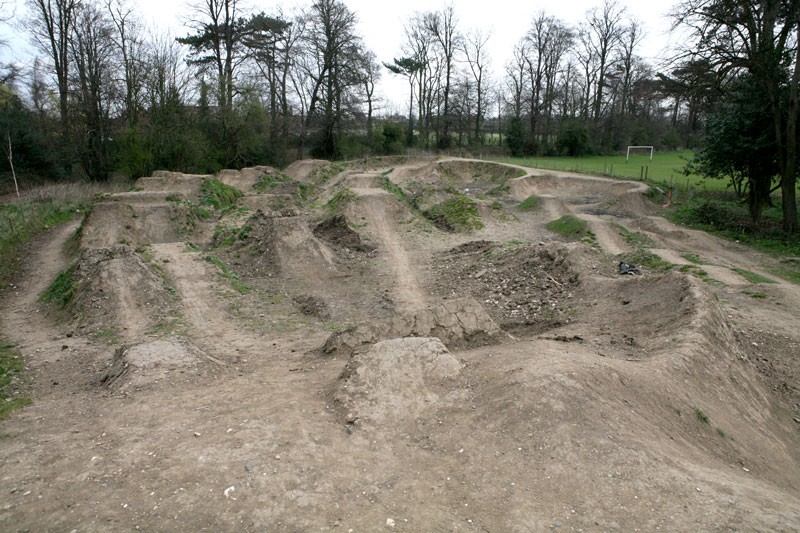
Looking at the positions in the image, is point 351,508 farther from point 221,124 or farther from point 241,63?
point 241,63

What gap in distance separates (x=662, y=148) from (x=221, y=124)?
4339cm

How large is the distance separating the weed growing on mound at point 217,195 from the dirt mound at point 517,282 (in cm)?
1266

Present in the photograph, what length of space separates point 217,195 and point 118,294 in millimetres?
13624

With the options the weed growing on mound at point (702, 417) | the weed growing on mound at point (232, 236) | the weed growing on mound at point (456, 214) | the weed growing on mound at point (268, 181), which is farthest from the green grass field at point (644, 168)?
the weed growing on mound at point (702, 417)

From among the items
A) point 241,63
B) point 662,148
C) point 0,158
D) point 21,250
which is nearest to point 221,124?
point 241,63

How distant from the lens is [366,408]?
20.2 ft

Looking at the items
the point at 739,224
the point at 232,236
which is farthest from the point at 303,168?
the point at 739,224

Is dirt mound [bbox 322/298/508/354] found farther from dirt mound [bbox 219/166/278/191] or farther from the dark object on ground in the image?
dirt mound [bbox 219/166/278/191]

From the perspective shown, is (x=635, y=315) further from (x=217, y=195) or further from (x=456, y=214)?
(x=217, y=195)

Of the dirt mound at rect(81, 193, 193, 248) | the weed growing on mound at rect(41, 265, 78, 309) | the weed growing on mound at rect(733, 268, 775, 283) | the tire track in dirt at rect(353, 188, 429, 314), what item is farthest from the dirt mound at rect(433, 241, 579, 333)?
the dirt mound at rect(81, 193, 193, 248)

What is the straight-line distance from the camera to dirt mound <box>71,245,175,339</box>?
407 inches

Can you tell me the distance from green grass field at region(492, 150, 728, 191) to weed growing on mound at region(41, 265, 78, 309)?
2382cm

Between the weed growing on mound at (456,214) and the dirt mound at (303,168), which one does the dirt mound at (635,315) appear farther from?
the dirt mound at (303,168)

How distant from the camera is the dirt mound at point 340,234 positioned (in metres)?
17.0
